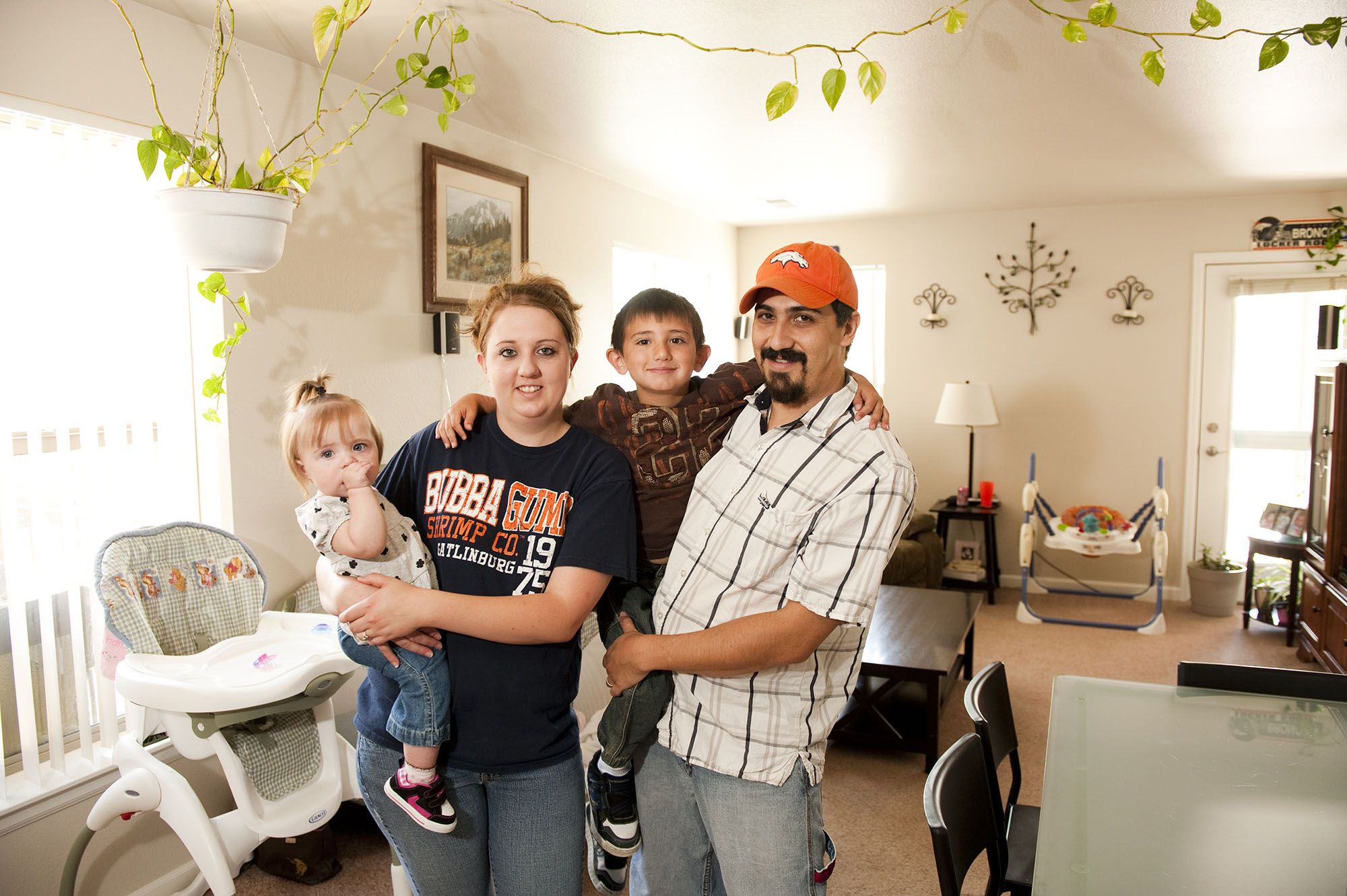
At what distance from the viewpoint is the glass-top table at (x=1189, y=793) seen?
1.41m

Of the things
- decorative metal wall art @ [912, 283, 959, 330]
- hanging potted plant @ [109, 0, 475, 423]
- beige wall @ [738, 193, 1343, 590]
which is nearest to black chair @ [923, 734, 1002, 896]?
hanging potted plant @ [109, 0, 475, 423]

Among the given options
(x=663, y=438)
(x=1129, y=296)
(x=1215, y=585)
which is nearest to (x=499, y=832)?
(x=663, y=438)

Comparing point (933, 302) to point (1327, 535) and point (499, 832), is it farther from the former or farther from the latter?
point (499, 832)

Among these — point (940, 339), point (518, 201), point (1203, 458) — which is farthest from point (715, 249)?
point (1203, 458)

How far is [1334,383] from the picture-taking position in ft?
13.8

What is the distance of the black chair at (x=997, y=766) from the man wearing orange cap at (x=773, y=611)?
52 cm

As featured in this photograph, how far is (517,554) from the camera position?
1.34m

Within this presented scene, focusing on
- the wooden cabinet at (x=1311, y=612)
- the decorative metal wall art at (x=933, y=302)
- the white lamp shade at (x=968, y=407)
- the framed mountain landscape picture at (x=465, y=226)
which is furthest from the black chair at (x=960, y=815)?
the decorative metal wall art at (x=933, y=302)

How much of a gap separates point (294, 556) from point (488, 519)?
1.82 m

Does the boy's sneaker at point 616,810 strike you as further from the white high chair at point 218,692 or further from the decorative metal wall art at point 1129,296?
the decorative metal wall art at point 1129,296

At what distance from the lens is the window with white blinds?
7.38ft

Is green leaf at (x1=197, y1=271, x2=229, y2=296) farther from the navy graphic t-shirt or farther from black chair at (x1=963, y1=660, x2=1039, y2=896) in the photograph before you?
black chair at (x1=963, y1=660, x2=1039, y2=896)

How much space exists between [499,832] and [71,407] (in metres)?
1.81

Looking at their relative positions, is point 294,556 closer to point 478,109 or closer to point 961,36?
point 478,109
